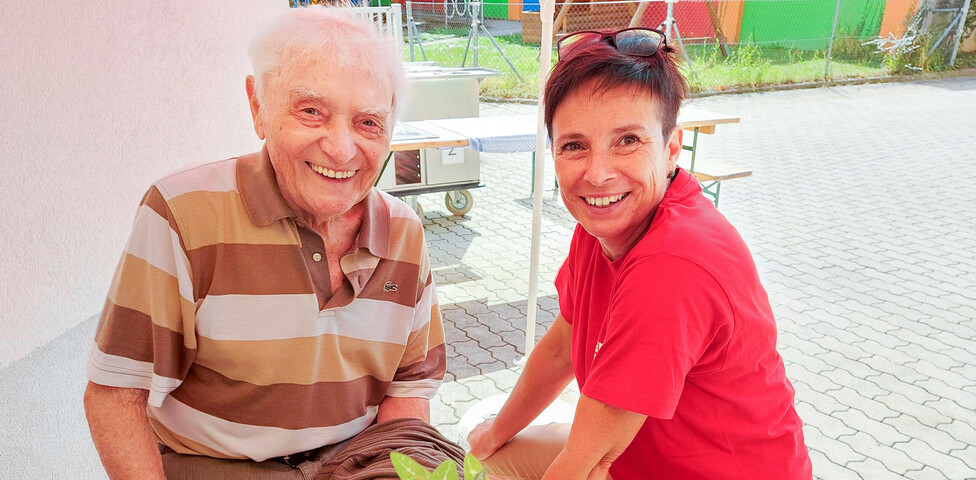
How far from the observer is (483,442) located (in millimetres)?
2055

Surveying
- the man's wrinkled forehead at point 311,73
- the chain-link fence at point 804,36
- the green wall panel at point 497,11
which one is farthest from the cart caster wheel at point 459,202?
the green wall panel at point 497,11

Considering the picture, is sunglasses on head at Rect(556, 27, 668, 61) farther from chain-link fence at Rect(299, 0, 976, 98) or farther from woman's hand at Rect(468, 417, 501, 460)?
chain-link fence at Rect(299, 0, 976, 98)

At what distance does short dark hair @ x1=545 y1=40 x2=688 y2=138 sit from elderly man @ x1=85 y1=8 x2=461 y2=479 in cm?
41

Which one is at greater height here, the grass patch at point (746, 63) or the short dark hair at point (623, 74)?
the short dark hair at point (623, 74)

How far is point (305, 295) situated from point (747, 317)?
3.07 feet

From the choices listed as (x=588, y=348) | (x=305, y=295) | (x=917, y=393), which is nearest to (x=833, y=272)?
(x=917, y=393)

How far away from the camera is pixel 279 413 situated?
165cm

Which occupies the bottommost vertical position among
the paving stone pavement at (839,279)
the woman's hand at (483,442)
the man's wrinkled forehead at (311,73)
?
the paving stone pavement at (839,279)

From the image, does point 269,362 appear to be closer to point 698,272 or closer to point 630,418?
point 630,418

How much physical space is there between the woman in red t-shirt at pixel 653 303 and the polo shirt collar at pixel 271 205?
0.45 m

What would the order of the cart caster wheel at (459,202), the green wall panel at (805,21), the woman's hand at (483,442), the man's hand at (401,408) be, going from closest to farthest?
the man's hand at (401,408), the woman's hand at (483,442), the cart caster wheel at (459,202), the green wall panel at (805,21)

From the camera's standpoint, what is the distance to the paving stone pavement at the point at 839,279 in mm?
3412

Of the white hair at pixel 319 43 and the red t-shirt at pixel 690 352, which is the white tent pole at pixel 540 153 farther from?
the red t-shirt at pixel 690 352

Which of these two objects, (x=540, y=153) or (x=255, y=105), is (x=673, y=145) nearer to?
(x=255, y=105)
